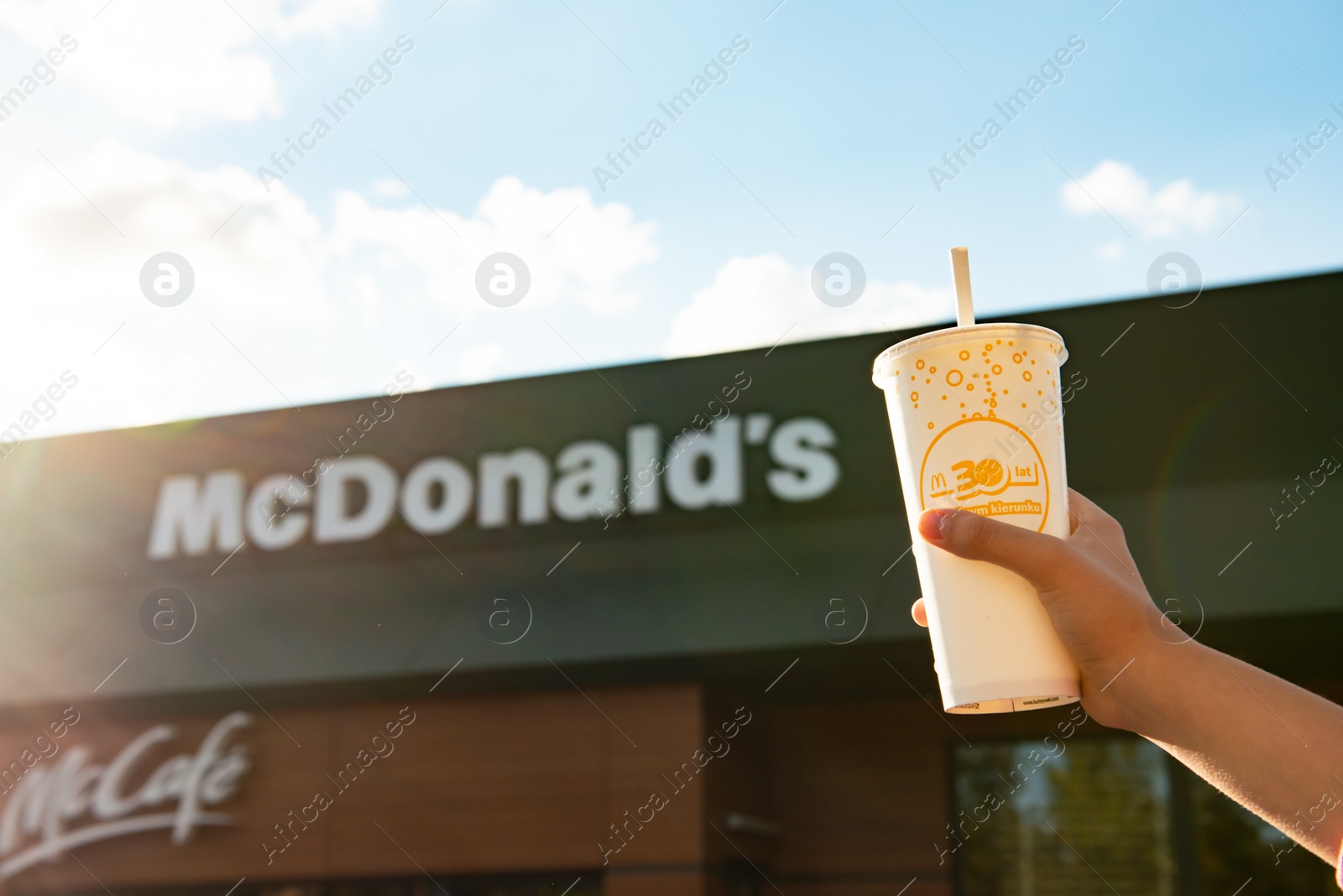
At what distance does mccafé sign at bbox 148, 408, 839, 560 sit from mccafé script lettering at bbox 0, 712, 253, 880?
1.56m

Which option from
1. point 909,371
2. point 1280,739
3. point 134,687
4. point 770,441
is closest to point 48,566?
point 134,687

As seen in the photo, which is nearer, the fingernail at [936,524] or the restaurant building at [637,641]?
the fingernail at [936,524]

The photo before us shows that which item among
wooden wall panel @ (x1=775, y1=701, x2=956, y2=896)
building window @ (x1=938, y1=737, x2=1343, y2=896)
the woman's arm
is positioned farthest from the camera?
wooden wall panel @ (x1=775, y1=701, x2=956, y2=896)

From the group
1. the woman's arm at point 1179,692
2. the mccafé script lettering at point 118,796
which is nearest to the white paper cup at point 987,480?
the woman's arm at point 1179,692

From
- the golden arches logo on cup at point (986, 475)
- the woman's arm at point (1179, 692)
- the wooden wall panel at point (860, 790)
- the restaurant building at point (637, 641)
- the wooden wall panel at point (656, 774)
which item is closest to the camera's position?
the woman's arm at point (1179, 692)

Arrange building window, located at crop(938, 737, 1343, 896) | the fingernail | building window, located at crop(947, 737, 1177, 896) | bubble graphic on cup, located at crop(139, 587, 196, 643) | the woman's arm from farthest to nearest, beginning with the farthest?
bubble graphic on cup, located at crop(139, 587, 196, 643)
building window, located at crop(947, 737, 1177, 896)
building window, located at crop(938, 737, 1343, 896)
the fingernail
the woman's arm

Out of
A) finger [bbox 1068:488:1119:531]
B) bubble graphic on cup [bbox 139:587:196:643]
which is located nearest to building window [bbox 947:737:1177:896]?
bubble graphic on cup [bbox 139:587:196:643]

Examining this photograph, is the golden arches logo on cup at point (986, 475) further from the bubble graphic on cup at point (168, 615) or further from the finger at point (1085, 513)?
the bubble graphic on cup at point (168, 615)

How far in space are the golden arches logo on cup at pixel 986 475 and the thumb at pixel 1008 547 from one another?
0.13 metres

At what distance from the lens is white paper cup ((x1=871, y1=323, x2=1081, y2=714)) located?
6.02ft

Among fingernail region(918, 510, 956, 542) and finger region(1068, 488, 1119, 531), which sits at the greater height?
finger region(1068, 488, 1119, 531)

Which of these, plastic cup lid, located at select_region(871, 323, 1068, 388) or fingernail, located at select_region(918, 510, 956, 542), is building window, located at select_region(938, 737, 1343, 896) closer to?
plastic cup lid, located at select_region(871, 323, 1068, 388)

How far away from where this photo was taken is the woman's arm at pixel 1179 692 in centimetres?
149

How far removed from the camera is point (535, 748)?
320 inches
